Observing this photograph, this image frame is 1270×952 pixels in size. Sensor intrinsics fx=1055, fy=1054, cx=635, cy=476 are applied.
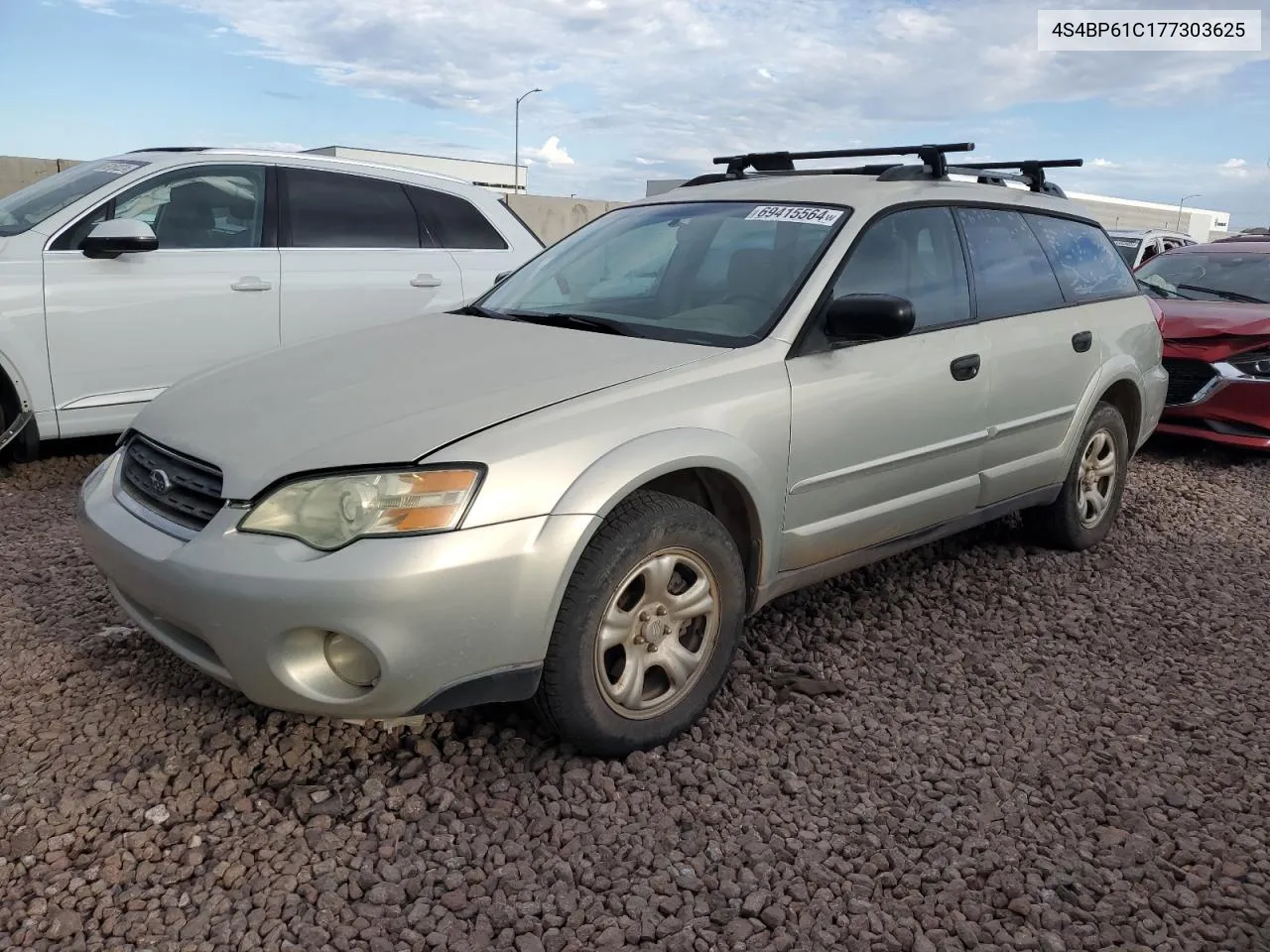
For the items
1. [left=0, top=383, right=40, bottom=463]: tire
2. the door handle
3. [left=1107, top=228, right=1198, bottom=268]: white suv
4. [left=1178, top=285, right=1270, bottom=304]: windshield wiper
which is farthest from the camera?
[left=1107, top=228, right=1198, bottom=268]: white suv

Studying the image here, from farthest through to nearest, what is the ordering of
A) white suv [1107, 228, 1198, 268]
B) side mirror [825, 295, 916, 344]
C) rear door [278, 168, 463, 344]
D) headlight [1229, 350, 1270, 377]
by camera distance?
1. white suv [1107, 228, 1198, 268]
2. headlight [1229, 350, 1270, 377]
3. rear door [278, 168, 463, 344]
4. side mirror [825, 295, 916, 344]

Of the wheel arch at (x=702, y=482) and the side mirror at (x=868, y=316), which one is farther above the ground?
the side mirror at (x=868, y=316)

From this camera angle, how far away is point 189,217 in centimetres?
564

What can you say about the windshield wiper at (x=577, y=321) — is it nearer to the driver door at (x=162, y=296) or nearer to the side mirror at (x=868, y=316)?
the side mirror at (x=868, y=316)

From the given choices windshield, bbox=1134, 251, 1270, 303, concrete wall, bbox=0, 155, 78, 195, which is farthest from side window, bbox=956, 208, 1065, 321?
concrete wall, bbox=0, 155, 78, 195

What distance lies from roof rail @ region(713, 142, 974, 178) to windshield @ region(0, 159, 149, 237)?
3180mm

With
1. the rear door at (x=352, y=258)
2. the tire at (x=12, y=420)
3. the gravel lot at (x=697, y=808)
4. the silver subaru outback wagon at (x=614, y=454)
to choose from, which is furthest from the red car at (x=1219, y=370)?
the tire at (x=12, y=420)

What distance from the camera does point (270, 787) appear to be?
9.18ft

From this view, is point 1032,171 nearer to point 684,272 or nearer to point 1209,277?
point 684,272

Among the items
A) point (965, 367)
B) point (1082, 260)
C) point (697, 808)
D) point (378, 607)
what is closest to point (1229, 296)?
point (1082, 260)

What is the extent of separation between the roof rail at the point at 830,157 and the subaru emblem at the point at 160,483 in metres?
2.71

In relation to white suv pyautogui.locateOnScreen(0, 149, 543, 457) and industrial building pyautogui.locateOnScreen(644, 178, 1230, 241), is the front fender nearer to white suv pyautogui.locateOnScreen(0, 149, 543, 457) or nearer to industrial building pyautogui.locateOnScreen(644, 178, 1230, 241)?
white suv pyautogui.locateOnScreen(0, 149, 543, 457)

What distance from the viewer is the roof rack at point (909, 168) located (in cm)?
421

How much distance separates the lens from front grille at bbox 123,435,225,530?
8.98 feet
